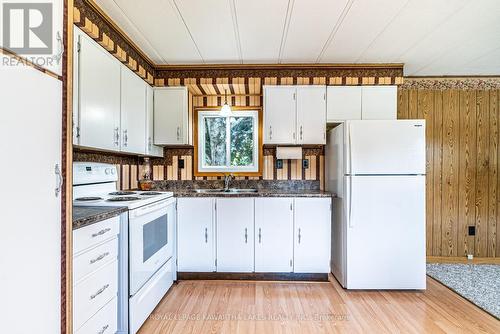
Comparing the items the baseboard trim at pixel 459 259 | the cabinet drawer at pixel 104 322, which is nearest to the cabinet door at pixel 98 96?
the cabinet drawer at pixel 104 322

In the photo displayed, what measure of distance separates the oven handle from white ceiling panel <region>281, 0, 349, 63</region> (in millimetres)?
1848

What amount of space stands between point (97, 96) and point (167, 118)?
3.75 ft

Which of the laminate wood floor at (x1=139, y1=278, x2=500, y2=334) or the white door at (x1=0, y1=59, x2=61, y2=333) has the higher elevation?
the white door at (x1=0, y1=59, x2=61, y2=333)

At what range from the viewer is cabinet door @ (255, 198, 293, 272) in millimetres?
2812

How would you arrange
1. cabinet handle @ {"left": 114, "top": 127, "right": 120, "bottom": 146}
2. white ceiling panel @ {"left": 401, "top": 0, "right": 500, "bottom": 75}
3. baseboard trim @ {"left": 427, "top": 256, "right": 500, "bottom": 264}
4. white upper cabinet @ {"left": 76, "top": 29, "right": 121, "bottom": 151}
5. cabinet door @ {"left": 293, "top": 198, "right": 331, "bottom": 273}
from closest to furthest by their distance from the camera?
white upper cabinet @ {"left": 76, "top": 29, "right": 121, "bottom": 151} < white ceiling panel @ {"left": 401, "top": 0, "right": 500, "bottom": 75} < cabinet handle @ {"left": 114, "top": 127, "right": 120, "bottom": 146} < cabinet door @ {"left": 293, "top": 198, "right": 331, "bottom": 273} < baseboard trim @ {"left": 427, "top": 256, "right": 500, "bottom": 264}

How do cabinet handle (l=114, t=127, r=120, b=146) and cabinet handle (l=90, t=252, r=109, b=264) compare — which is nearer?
cabinet handle (l=90, t=252, r=109, b=264)

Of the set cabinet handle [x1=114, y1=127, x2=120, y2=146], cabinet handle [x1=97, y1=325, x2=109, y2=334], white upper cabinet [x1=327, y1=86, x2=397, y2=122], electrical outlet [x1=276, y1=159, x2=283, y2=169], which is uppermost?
white upper cabinet [x1=327, y1=86, x2=397, y2=122]

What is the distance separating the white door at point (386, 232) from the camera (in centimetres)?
258

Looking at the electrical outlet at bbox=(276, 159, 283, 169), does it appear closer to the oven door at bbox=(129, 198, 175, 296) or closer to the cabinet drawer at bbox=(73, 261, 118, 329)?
the oven door at bbox=(129, 198, 175, 296)

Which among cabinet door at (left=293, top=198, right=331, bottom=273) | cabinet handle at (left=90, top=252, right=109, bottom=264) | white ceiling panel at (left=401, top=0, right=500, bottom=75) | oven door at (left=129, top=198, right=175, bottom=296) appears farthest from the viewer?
cabinet door at (left=293, top=198, right=331, bottom=273)

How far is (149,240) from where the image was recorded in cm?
217

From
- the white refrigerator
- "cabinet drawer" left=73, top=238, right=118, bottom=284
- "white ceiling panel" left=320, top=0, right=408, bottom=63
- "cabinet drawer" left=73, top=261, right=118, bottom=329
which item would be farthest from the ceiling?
"cabinet drawer" left=73, top=261, right=118, bottom=329

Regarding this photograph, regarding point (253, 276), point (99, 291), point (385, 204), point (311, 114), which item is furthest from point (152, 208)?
point (385, 204)

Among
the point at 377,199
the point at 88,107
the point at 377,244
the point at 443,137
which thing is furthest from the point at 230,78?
the point at 443,137
